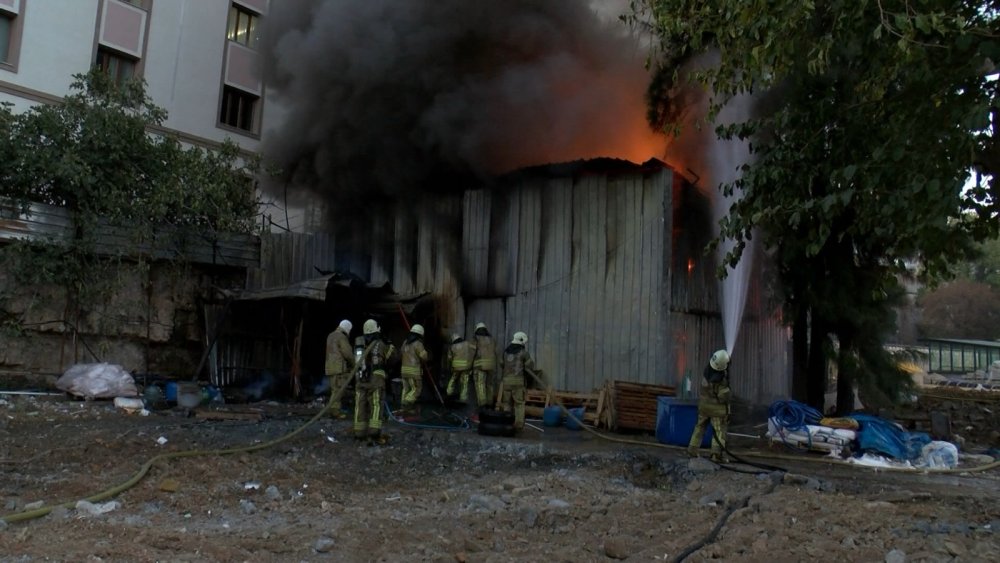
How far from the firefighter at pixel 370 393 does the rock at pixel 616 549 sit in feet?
14.5

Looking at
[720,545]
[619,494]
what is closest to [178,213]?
[619,494]

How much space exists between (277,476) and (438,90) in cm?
944

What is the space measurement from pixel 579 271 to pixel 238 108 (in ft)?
44.8

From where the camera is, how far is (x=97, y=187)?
11859mm

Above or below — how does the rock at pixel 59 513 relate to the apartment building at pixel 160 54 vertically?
below

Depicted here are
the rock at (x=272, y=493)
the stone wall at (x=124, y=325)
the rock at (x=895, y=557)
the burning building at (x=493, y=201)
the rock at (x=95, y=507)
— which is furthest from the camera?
the stone wall at (x=124, y=325)

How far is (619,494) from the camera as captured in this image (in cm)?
648

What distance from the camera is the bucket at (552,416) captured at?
10.7m

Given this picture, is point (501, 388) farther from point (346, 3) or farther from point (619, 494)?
point (346, 3)

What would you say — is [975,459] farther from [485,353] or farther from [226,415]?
[226,415]

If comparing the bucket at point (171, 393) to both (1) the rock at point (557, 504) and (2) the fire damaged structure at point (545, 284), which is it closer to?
(2) the fire damaged structure at point (545, 284)

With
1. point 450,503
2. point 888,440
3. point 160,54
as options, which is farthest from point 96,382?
point 160,54

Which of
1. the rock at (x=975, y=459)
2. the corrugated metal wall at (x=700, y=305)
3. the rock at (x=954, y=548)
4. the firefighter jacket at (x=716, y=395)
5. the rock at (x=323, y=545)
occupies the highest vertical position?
the corrugated metal wall at (x=700, y=305)

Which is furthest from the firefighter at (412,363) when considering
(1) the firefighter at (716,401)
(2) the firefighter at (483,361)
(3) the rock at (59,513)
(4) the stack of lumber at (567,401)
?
(3) the rock at (59,513)
